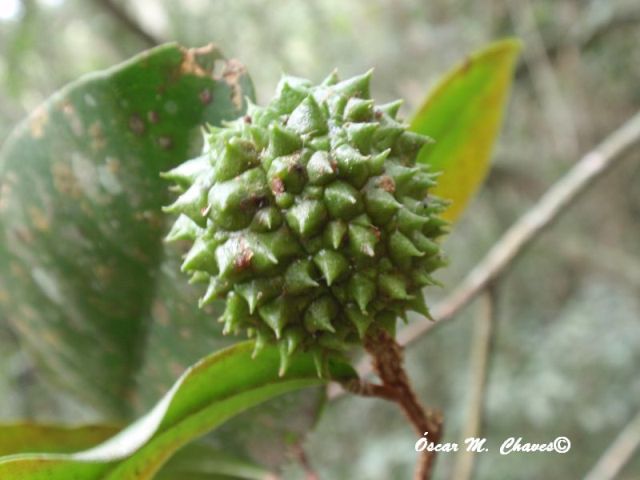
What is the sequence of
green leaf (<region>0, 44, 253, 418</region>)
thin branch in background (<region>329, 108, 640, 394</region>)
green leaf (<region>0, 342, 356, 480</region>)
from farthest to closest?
thin branch in background (<region>329, 108, 640, 394</region>)
green leaf (<region>0, 44, 253, 418</region>)
green leaf (<region>0, 342, 356, 480</region>)

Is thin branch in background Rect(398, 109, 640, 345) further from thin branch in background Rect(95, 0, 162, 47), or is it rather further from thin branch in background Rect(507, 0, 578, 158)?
thin branch in background Rect(507, 0, 578, 158)

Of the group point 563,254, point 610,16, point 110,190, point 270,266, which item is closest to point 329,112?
point 270,266

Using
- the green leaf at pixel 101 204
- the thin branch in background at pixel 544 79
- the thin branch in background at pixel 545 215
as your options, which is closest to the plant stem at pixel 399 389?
the green leaf at pixel 101 204

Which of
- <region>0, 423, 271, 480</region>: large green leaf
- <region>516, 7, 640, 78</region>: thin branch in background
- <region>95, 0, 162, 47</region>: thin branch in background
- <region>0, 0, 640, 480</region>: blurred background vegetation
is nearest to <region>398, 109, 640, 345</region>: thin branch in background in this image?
<region>0, 423, 271, 480</region>: large green leaf

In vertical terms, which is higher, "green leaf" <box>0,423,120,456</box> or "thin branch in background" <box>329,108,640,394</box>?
"green leaf" <box>0,423,120,456</box>

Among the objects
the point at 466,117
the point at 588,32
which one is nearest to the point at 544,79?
the point at 588,32

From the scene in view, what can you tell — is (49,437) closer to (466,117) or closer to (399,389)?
(399,389)
